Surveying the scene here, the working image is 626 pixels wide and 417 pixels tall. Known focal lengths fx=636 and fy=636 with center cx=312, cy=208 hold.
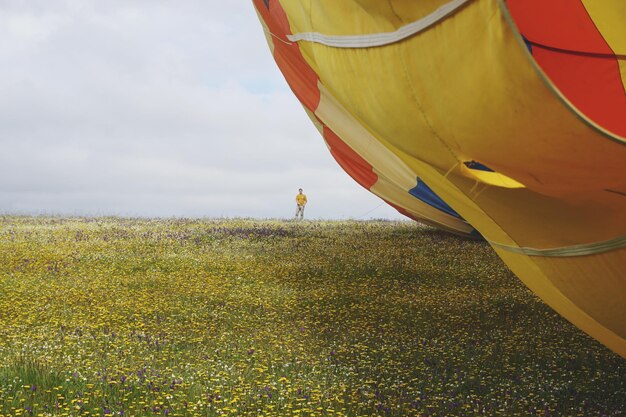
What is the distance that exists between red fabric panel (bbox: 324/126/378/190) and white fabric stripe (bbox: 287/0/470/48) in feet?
24.5

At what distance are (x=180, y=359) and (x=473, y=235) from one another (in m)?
14.4

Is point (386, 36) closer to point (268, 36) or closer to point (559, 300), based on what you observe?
point (559, 300)

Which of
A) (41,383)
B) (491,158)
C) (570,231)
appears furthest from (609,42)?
(41,383)

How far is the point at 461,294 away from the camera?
1347 cm

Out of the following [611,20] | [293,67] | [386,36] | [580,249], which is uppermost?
[293,67]

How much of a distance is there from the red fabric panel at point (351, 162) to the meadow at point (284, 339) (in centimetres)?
227

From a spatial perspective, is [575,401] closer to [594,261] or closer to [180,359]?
[594,261]

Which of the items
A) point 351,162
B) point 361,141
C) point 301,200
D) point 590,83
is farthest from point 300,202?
point 590,83

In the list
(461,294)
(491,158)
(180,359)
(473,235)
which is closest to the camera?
(491,158)

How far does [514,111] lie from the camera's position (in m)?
4.00

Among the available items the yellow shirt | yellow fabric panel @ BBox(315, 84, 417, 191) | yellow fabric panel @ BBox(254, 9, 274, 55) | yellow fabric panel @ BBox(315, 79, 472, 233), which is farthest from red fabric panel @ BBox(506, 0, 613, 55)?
the yellow shirt

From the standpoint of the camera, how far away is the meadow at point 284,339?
23.7ft

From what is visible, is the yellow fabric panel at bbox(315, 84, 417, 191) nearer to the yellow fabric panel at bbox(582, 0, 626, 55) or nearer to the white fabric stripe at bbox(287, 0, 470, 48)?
the yellow fabric panel at bbox(582, 0, 626, 55)

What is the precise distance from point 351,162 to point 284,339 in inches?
259
